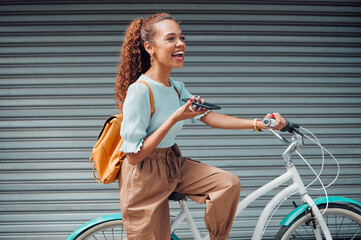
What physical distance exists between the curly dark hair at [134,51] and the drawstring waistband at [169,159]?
1.33 feet

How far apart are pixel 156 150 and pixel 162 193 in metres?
0.25

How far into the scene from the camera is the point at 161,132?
196 centimetres

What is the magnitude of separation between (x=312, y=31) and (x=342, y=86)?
2.30 feet

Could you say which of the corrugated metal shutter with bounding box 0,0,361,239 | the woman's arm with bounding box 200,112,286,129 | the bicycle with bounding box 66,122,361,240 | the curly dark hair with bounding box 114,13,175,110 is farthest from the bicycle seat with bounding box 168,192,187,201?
the corrugated metal shutter with bounding box 0,0,361,239

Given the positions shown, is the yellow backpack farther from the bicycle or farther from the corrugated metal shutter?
the corrugated metal shutter

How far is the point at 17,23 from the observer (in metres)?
3.99

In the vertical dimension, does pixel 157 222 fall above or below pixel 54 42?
below

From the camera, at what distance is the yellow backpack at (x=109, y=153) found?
217cm

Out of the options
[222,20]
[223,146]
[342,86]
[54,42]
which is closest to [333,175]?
[342,86]

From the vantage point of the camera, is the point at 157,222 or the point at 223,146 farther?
the point at 223,146

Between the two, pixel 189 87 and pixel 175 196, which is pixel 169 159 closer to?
pixel 175 196

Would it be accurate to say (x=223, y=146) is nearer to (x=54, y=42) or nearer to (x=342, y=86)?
(x=342, y=86)

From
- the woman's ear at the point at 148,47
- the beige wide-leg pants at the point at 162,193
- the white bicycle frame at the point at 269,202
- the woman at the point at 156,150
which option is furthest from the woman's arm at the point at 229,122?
the woman's ear at the point at 148,47

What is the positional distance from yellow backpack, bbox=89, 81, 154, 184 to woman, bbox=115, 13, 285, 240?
54mm
